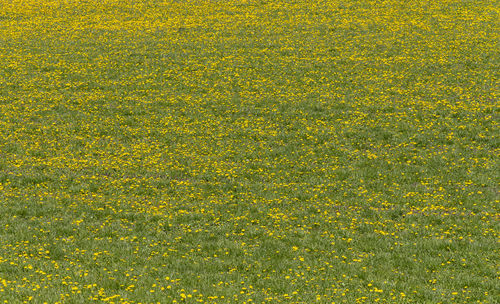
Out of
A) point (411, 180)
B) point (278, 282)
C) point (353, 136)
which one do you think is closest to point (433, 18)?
point (353, 136)

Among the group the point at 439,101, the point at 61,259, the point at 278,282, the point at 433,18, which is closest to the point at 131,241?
the point at 61,259

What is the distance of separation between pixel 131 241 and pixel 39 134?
8662mm

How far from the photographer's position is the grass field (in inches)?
376

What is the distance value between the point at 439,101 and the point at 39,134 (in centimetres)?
1580

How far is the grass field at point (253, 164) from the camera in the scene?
31.3ft

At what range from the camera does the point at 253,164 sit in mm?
15391

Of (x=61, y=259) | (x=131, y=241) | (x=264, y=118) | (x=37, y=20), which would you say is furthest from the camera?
(x=37, y=20)

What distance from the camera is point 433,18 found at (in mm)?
31656

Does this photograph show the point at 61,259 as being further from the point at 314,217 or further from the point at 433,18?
the point at 433,18

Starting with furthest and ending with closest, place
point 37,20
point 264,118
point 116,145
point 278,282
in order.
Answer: point 37,20 → point 264,118 → point 116,145 → point 278,282

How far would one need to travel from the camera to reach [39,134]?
1755 centimetres

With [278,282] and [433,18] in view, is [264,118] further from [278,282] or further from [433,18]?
[433,18]

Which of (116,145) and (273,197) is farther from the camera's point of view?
(116,145)

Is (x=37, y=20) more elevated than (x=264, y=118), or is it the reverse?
(x=37, y=20)
